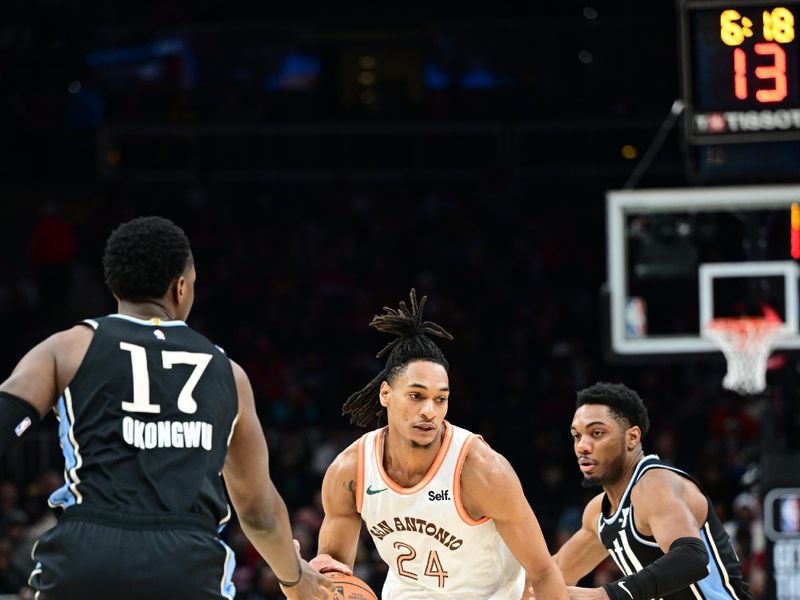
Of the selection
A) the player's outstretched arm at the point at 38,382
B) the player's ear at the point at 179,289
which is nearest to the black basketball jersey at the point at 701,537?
the player's ear at the point at 179,289

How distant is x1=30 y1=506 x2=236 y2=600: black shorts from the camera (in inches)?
151

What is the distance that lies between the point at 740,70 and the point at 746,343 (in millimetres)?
1971

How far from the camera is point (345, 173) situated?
1900 centimetres

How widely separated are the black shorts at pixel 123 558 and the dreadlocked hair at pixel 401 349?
5.86ft

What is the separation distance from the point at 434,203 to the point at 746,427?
584cm

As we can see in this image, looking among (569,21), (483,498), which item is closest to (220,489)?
(483,498)

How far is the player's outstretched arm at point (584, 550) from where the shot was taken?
639 cm

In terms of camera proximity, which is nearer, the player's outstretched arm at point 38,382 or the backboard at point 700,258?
the player's outstretched arm at point 38,382

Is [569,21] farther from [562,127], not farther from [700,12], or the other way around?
[700,12]

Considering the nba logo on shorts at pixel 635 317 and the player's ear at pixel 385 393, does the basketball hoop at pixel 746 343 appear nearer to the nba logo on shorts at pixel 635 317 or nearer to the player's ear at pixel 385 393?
the nba logo on shorts at pixel 635 317

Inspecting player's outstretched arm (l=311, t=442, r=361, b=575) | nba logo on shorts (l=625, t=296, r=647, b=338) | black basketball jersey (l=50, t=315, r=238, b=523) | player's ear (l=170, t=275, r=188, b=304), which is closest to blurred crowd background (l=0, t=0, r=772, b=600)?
nba logo on shorts (l=625, t=296, r=647, b=338)

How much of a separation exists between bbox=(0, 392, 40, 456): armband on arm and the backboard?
7.08 m

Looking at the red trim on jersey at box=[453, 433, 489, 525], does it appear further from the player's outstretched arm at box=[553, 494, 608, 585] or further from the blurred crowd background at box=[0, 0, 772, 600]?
the blurred crowd background at box=[0, 0, 772, 600]

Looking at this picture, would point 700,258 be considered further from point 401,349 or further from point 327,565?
point 327,565
